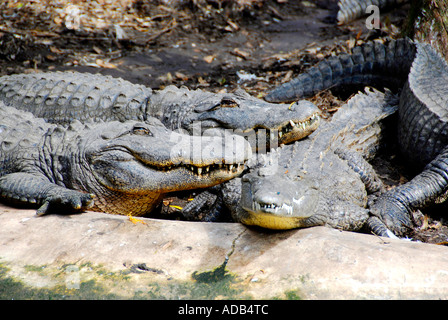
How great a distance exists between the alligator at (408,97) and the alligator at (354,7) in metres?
3.49

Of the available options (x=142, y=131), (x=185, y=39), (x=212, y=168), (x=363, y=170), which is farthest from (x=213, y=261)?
(x=185, y=39)

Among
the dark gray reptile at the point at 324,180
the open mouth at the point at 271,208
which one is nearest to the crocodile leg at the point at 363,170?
the dark gray reptile at the point at 324,180

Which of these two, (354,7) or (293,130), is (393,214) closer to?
(293,130)

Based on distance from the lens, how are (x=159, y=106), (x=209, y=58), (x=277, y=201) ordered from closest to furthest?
(x=277, y=201) → (x=159, y=106) → (x=209, y=58)

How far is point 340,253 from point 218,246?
0.73 metres

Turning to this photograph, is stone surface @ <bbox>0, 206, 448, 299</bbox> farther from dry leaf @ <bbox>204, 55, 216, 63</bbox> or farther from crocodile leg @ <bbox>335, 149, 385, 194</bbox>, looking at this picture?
dry leaf @ <bbox>204, 55, 216, 63</bbox>

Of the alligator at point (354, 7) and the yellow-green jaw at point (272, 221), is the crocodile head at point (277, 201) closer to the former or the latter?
the yellow-green jaw at point (272, 221)

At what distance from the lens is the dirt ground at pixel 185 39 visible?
6.89 m

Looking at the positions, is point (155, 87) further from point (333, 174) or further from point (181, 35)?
point (333, 174)

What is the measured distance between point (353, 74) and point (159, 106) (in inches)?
106

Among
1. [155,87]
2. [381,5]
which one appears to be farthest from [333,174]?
[381,5]

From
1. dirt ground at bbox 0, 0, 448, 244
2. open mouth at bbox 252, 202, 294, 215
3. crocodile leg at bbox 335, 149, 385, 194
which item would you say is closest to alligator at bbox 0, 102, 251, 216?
open mouth at bbox 252, 202, 294, 215

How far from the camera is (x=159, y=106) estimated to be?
4914 mm
